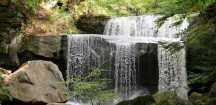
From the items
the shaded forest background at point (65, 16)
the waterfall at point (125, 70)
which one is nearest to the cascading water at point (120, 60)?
the waterfall at point (125, 70)

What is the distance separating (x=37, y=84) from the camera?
10.7 m

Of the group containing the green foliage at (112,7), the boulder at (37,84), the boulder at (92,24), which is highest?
the green foliage at (112,7)

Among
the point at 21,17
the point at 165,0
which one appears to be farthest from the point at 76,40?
the point at 165,0

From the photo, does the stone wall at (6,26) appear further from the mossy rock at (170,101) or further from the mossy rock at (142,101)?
the mossy rock at (170,101)

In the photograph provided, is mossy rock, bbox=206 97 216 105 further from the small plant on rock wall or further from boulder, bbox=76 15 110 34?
boulder, bbox=76 15 110 34

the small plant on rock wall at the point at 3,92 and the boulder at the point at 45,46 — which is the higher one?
the boulder at the point at 45,46

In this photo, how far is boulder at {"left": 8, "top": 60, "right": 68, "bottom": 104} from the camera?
1023 cm

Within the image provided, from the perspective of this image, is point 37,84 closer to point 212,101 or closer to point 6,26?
point 6,26

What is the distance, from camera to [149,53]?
13.1 m

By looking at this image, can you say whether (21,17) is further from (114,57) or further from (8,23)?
(114,57)

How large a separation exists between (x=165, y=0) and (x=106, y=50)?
704 centimetres

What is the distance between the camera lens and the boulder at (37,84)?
1023cm

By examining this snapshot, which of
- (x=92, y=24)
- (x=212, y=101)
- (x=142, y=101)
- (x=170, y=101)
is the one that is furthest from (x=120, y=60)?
(x=212, y=101)

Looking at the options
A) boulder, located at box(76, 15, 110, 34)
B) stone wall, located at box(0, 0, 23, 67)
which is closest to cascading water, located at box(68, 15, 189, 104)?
stone wall, located at box(0, 0, 23, 67)
